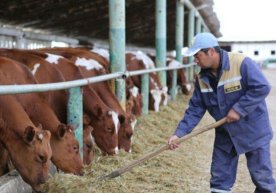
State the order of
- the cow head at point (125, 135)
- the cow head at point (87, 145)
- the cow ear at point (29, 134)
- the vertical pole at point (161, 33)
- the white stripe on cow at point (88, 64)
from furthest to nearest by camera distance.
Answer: the vertical pole at point (161, 33), the white stripe on cow at point (88, 64), the cow head at point (125, 135), the cow head at point (87, 145), the cow ear at point (29, 134)

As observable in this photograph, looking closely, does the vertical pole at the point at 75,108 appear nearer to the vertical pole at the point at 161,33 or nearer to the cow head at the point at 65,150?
the cow head at the point at 65,150

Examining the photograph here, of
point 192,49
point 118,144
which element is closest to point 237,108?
point 192,49

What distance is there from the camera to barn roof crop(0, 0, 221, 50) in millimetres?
13125

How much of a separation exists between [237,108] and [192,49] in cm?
57

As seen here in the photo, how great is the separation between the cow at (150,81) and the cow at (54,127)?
5694mm

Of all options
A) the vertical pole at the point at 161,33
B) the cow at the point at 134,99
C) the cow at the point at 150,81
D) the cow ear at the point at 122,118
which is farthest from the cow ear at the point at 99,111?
the vertical pole at the point at 161,33

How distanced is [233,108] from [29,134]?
1592mm

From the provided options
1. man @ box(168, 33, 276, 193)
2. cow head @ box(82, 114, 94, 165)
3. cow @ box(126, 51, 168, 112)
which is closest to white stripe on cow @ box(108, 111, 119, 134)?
cow head @ box(82, 114, 94, 165)

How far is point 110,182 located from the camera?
480 cm

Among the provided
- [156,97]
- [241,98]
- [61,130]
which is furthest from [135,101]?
[241,98]

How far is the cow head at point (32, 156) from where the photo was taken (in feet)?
13.3

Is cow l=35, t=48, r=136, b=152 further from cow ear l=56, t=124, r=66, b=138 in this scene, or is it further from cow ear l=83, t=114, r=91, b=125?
cow ear l=56, t=124, r=66, b=138

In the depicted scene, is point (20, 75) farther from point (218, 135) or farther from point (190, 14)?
point (190, 14)

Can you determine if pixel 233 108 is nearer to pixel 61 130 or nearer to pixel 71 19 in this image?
pixel 61 130
